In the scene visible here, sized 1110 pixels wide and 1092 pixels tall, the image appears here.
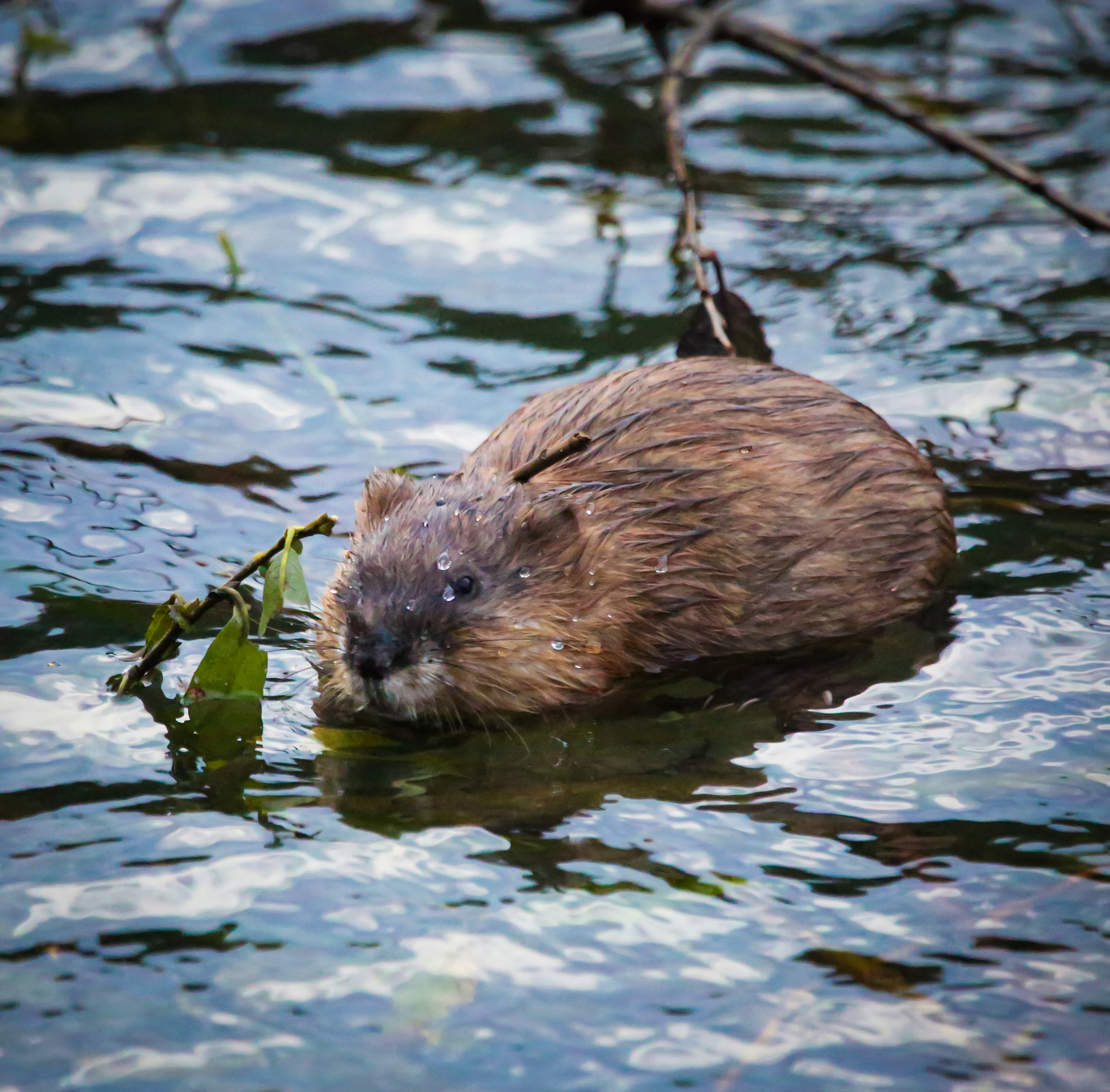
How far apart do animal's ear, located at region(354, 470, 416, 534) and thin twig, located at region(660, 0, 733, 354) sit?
1.47m

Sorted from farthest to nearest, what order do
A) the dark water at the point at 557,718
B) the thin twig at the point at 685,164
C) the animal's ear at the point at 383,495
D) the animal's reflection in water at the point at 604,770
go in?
1. the thin twig at the point at 685,164
2. the animal's ear at the point at 383,495
3. the animal's reflection in water at the point at 604,770
4. the dark water at the point at 557,718

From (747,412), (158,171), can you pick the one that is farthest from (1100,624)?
(158,171)

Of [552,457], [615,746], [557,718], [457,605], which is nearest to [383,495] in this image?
[457,605]

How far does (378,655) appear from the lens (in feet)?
12.9

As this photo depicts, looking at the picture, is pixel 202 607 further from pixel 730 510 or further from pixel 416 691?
pixel 730 510

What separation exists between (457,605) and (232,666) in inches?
24.7

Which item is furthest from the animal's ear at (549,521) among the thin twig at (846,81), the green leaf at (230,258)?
the green leaf at (230,258)

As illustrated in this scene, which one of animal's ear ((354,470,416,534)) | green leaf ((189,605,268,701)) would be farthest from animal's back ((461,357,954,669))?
green leaf ((189,605,268,701))

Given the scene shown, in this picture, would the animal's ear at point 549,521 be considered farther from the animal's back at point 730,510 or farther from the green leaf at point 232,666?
the green leaf at point 232,666

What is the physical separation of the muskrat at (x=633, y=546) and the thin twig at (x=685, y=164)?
60cm

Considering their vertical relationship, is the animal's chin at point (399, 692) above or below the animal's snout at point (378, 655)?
below

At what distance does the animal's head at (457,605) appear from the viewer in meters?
4.02

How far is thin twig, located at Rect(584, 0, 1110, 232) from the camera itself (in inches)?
239

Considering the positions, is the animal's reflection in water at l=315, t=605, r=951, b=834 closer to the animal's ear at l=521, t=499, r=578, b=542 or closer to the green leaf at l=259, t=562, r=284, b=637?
the green leaf at l=259, t=562, r=284, b=637
